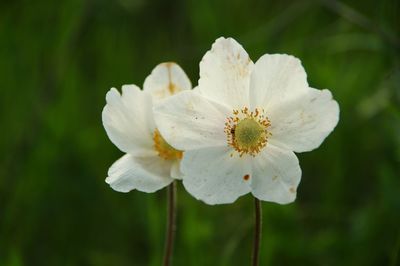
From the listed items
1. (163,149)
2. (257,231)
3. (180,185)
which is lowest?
(257,231)

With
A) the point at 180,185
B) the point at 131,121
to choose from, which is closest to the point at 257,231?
the point at 131,121

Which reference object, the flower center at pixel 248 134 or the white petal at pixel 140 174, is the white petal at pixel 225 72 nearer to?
the flower center at pixel 248 134

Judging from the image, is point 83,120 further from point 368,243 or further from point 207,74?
point 207,74

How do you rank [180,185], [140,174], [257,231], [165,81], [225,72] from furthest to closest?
[180,185], [165,81], [140,174], [225,72], [257,231]

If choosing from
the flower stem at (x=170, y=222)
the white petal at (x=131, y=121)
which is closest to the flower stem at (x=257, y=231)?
the flower stem at (x=170, y=222)

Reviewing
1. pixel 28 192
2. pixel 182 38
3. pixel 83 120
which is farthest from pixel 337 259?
pixel 182 38

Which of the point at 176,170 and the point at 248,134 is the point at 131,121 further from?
the point at 248,134

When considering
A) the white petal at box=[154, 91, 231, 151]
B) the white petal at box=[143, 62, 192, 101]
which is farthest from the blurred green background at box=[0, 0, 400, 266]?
the white petal at box=[154, 91, 231, 151]
